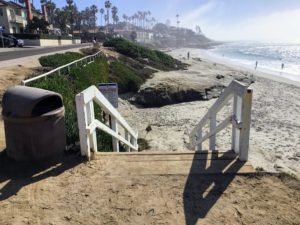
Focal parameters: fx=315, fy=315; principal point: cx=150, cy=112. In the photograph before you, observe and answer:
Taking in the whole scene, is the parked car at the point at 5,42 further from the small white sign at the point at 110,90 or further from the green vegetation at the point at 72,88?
the small white sign at the point at 110,90

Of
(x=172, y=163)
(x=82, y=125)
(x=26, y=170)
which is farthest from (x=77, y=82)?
(x=172, y=163)

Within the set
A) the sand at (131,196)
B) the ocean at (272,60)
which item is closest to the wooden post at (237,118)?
the sand at (131,196)

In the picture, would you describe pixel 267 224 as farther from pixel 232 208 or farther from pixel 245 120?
pixel 245 120

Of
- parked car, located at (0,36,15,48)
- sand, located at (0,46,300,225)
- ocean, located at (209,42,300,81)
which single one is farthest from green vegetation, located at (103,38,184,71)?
Answer: sand, located at (0,46,300,225)

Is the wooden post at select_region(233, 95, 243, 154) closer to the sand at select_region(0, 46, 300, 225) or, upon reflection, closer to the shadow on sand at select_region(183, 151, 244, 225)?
the shadow on sand at select_region(183, 151, 244, 225)

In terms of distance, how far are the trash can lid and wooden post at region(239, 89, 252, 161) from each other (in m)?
2.96

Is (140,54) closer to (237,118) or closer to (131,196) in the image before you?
(237,118)

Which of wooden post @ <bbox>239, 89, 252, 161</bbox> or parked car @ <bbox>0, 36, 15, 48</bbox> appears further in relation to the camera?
parked car @ <bbox>0, 36, 15, 48</bbox>

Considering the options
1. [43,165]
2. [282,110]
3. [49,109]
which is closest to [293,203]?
[43,165]

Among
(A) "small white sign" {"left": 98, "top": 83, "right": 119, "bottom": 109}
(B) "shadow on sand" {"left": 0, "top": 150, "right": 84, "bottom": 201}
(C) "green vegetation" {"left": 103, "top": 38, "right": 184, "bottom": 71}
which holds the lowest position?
(C) "green vegetation" {"left": 103, "top": 38, "right": 184, "bottom": 71}

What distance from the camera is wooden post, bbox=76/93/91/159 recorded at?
479 cm

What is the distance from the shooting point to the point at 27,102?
471 cm

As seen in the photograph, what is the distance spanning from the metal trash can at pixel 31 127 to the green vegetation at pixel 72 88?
884 millimetres

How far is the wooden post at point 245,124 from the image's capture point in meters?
4.55
